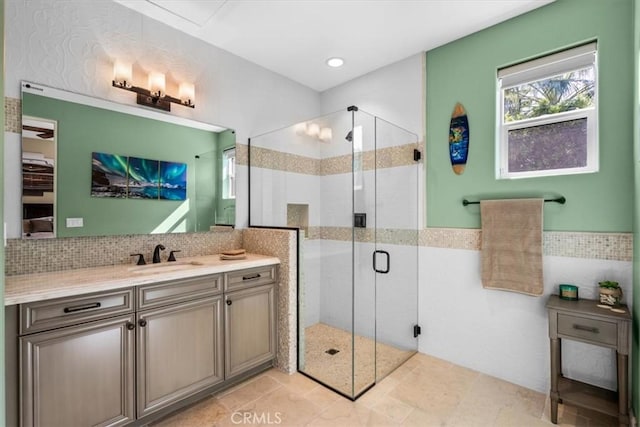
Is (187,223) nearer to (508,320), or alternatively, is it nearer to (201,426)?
(201,426)

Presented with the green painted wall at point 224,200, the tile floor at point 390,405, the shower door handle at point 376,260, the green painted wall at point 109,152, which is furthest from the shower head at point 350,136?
the tile floor at point 390,405

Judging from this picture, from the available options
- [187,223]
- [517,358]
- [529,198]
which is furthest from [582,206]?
[187,223]

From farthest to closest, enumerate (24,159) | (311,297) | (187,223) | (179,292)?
(311,297), (187,223), (179,292), (24,159)

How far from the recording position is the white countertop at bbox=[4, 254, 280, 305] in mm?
1440

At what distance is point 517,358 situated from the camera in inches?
89.3

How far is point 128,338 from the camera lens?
1.71m

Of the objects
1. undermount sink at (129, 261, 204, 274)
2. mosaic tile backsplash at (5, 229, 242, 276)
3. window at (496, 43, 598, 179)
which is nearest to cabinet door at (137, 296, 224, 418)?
undermount sink at (129, 261, 204, 274)

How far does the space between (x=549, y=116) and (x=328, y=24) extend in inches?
70.4

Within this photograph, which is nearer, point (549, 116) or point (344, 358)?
point (549, 116)

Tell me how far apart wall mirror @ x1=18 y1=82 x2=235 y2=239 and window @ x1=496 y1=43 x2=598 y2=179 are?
237 centimetres

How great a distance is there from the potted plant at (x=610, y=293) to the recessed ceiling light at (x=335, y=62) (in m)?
2.69

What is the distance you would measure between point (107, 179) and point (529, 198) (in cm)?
297

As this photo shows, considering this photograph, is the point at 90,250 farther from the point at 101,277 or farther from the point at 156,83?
the point at 156,83

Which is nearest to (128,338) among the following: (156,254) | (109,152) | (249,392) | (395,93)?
(156,254)
